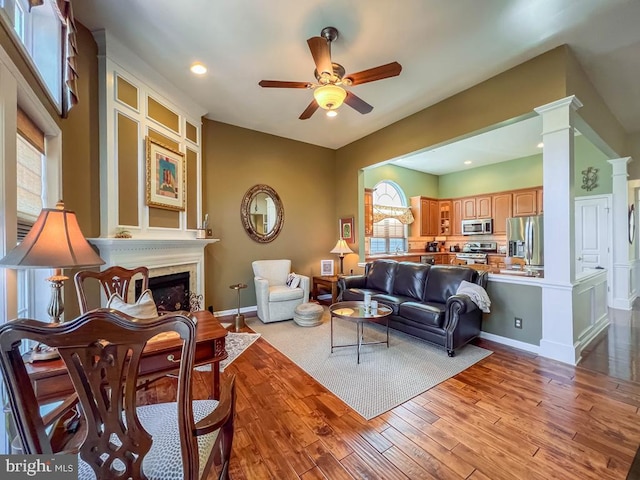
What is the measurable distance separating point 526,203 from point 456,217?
172 cm

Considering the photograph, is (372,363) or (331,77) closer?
(331,77)

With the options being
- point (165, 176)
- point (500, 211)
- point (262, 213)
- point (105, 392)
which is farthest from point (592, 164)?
point (105, 392)

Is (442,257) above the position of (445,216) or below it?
below

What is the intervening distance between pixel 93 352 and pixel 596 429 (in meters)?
2.95

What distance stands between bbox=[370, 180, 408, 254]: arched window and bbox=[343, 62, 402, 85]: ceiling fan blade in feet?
14.7

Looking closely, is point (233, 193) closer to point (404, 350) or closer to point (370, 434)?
point (404, 350)

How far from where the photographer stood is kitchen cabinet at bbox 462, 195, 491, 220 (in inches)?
276

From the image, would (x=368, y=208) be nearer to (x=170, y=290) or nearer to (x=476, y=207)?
(x=476, y=207)

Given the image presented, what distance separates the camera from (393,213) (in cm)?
720

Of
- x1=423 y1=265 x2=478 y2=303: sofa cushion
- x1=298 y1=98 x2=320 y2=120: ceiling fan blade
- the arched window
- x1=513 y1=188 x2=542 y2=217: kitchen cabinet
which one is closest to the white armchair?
x1=423 y1=265 x2=478 y2=303: sofa cushion

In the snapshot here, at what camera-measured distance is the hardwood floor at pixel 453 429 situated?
61.3 inches

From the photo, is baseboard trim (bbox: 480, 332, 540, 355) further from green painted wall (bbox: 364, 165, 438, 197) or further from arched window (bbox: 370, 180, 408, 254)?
green painted wall (bbox: 364, 165, 438, 197)

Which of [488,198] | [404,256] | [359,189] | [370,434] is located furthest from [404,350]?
[488,198]

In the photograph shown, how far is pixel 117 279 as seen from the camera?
2.07 metres
